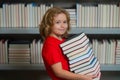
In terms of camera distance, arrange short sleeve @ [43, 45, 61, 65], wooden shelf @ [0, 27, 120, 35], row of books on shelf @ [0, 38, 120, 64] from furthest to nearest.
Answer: row of books on shelf @ [0, 38, 120, 64] < wooden shelf @ [0, 27, 120, 35] < short sleeve @ [43, 45, 61, 65]

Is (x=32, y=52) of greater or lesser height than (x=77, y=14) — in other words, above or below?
below

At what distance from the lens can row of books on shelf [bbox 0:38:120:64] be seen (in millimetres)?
2152

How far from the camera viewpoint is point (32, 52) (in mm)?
2162

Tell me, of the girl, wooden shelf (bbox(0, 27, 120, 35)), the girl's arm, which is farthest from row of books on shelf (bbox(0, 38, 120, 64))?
the girl's arm

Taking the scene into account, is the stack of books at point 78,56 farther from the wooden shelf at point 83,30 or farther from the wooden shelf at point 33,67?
the wooden shelf at point 33,67

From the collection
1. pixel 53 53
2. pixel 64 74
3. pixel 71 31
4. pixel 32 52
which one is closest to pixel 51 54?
pixel 53 53

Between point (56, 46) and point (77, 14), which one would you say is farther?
point (77, 14)

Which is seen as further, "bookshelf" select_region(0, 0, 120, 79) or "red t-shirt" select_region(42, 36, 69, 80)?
"bookshelf" select_region(0, 0, 120, 79)

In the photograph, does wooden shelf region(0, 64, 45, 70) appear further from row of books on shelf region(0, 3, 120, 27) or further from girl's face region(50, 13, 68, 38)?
girl's face region(50, 13, 68, 38)

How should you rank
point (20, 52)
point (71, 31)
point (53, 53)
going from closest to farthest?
point (53, 53) < point (71, 31) < point (20, 52)

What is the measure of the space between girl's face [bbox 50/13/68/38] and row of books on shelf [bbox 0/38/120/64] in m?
0.73

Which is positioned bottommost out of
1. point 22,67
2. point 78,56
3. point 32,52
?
point 22,67

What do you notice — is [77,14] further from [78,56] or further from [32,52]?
[78,56]

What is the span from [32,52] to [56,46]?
31.2 inches
